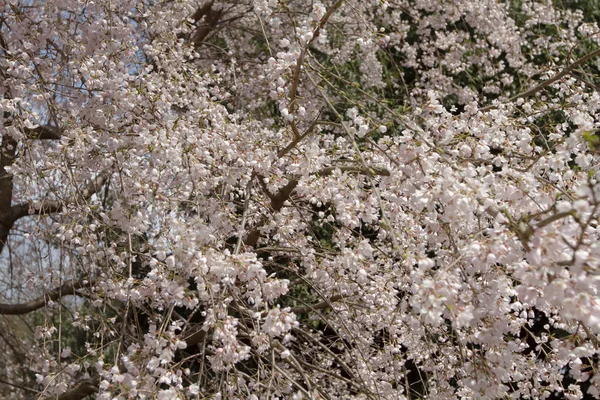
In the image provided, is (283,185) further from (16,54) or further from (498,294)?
(16,54)

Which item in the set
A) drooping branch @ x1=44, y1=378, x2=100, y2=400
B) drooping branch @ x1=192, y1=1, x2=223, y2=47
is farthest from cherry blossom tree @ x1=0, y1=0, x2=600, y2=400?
drooping branch @ x1=192, y1=1, x2=223, y2=47

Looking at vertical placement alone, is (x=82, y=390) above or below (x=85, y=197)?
below

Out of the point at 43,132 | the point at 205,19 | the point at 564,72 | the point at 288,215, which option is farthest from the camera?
the point at 205,19

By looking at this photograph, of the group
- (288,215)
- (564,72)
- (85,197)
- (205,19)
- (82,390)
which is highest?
(564,72)

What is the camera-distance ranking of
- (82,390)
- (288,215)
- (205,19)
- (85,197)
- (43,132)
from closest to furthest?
(288,215)
(85,197)
(82,390)
(43,132)
(205,19)

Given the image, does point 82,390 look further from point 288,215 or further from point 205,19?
point 205,19

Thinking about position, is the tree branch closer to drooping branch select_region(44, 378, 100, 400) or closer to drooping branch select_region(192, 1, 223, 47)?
drooping branch select_region(44, 378, 100, 400)

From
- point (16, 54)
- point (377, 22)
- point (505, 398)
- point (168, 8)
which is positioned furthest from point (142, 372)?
point (377, 22)

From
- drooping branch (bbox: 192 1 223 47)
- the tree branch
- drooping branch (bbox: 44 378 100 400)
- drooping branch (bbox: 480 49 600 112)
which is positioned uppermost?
drooping branch (bbox: 480 49 600 112)

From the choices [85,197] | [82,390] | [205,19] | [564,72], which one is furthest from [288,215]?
[205,19]

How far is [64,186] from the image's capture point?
3074 mm

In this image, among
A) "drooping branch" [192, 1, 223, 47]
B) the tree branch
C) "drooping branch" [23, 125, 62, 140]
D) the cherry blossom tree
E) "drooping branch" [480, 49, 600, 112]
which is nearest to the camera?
the cherry blossom tree

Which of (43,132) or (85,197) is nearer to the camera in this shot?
(85,197)

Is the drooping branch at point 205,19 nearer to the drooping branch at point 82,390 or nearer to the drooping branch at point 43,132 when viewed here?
the drooping branch at point 43,132
